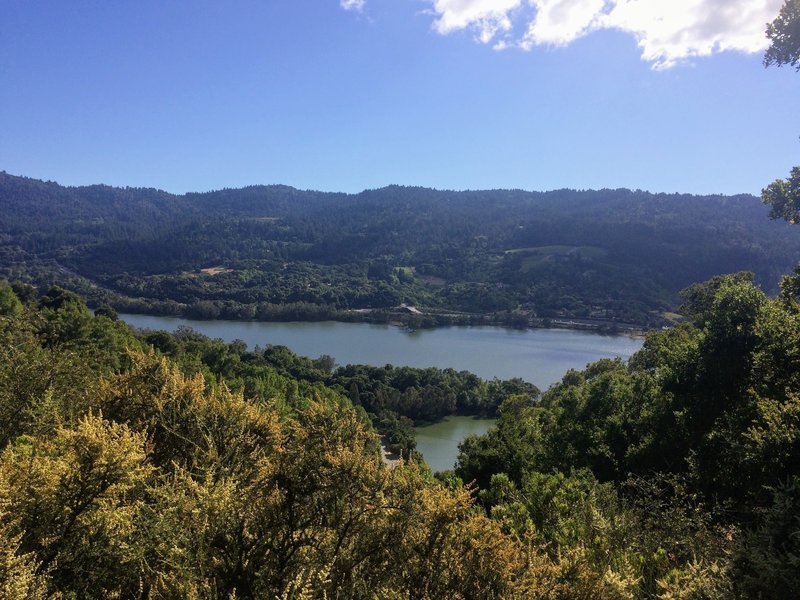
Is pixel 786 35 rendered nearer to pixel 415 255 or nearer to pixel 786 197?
pixel 786 197

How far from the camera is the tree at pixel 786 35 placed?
7.54 m

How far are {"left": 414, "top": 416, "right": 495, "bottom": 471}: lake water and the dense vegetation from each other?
1789 cm

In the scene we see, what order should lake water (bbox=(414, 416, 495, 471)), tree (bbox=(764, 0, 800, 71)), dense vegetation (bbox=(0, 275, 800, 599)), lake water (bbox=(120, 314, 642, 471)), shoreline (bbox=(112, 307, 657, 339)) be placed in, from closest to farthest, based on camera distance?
dense vegetation (bbox=(0, 275, 800, 599))
tree (bbox=(764, 0, 800, 71))
lake water (bbox=(414, 416, 495, 471))
lake water (bbox=(120, 314, 642, 471))
shoreline (bbox=(112, 307, 657, 339))

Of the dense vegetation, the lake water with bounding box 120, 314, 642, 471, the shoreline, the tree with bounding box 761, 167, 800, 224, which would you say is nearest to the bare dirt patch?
the shoreline

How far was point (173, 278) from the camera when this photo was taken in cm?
9431

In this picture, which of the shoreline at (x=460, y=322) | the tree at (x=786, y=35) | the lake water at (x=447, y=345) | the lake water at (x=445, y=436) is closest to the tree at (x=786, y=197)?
the tree at (x=786, y=35)

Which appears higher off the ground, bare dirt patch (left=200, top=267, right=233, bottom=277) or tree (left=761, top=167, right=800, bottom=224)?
tree (left=761, top=167, right=800, bottom=224)

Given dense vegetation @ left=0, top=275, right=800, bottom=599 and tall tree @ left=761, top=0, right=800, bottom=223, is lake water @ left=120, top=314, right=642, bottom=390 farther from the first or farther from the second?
tall tree @ left=761, top=0, right=800, bottom=223

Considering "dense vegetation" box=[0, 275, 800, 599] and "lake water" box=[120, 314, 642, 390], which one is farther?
"lake water" box=[120, 314, 642, 390]

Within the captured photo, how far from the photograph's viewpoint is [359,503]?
18.9ft

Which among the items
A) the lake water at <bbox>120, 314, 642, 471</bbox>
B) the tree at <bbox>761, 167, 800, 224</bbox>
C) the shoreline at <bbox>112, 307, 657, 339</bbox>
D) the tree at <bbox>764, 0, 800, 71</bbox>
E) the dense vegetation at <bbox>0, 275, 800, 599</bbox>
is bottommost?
the lake water at <bbox>120, 314, 642, 471</bbox>

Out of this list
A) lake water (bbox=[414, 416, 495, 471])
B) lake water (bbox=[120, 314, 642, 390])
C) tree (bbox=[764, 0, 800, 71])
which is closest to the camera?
tree (bbox=[764, 0, 800, 71])

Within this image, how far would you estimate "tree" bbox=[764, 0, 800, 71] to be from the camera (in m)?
7.54

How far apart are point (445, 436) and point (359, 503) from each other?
3279 centimetres
